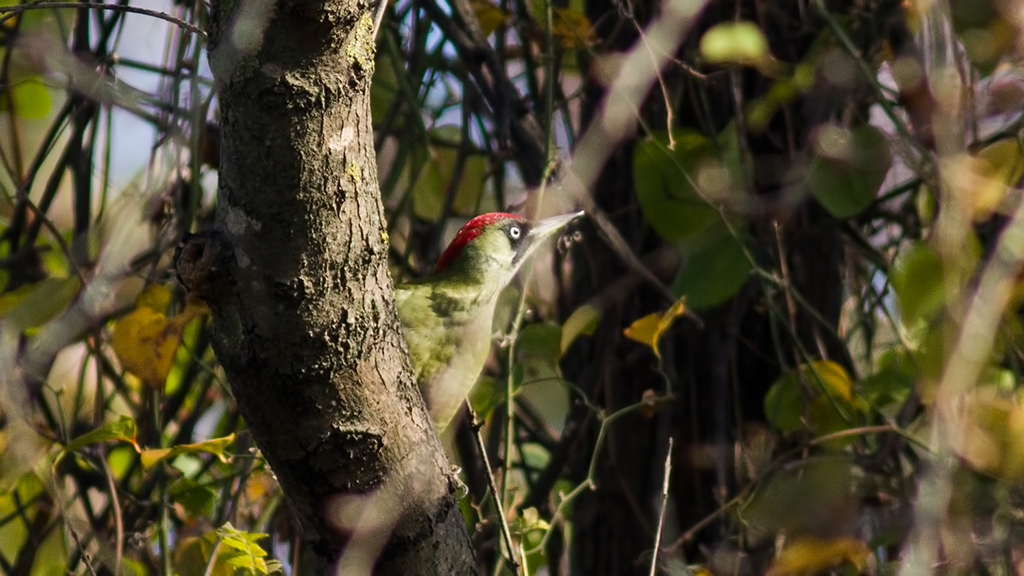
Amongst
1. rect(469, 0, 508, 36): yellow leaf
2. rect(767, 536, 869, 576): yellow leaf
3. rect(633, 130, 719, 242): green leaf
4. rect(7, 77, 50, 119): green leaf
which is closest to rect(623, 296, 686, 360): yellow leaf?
rect(633, 130, 719, 242): green leaf

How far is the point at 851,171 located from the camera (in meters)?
2.53

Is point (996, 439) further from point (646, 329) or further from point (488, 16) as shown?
point (488, 16)

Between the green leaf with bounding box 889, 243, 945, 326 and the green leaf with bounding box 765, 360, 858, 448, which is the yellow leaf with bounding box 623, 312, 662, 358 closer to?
the green leaf with bounding box 765, 360, 858, 448

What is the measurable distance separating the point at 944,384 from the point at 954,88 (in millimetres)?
721

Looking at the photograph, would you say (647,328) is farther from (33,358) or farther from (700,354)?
(33,358)

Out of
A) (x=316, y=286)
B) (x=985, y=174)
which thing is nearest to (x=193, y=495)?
(x=316, y=286)

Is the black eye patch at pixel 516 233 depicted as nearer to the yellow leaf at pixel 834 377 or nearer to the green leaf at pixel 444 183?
the green leaf at pixel 444 183

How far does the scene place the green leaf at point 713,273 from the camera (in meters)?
2.48

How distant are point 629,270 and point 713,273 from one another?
0.44 metres

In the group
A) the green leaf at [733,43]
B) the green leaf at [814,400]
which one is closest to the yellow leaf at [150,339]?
the green leaf at [733,43]

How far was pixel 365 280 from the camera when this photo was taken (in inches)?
56.7

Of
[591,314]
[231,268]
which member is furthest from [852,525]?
[231,268]

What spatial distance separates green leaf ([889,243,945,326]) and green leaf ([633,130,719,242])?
0.51 meters

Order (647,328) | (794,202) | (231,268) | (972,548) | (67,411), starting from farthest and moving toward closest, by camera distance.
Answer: (67,411) < (794,202) < (647,328) < (972,548) < (231,268)
